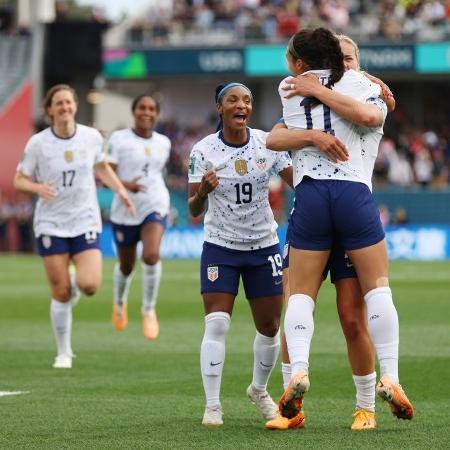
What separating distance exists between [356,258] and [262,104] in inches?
1508

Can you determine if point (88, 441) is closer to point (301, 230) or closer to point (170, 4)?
point (301, 230)

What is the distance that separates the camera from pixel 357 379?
7.79m

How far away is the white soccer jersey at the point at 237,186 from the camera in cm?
823

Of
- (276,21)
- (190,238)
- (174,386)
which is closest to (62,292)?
(174,386)

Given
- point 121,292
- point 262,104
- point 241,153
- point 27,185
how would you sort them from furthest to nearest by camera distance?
point 262,104 → point 121,292 → point 27,185 → point 241,153

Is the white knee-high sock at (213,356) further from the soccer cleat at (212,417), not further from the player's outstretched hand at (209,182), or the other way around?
the player's outstretched hand at (209,182)

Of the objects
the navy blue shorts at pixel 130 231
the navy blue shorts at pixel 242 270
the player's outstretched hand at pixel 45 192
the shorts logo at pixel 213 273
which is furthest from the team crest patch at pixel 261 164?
the navy blue shorts at pixel 130 231

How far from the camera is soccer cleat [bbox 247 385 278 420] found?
8.31 metres

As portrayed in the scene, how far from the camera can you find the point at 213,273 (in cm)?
819

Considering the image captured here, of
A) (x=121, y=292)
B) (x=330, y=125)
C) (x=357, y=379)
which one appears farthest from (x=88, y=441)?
(x=121, y=292)

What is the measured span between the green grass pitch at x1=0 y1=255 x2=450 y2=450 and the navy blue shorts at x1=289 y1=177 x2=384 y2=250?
1084 millimetres

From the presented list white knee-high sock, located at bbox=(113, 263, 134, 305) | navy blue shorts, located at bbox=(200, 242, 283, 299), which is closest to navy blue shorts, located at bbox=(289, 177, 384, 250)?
navy blue shorts, located at bbox=(200, 242, 283, 299)

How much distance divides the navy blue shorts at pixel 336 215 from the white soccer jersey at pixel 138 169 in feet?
24.1

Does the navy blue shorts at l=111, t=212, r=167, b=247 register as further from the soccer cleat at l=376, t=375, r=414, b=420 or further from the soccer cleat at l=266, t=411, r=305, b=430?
the soccer cleat at l=376, t=375, r=414, b=420
